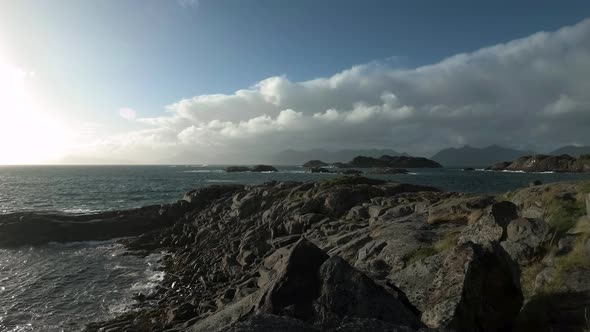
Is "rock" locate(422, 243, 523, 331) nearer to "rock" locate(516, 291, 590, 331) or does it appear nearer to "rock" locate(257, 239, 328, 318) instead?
"rock" locate(516, 291, 590, 331)

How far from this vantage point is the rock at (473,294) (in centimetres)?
771

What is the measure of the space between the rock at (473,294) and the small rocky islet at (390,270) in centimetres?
3

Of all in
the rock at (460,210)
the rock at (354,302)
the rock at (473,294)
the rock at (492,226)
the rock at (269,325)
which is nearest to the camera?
the rock at (269,325)

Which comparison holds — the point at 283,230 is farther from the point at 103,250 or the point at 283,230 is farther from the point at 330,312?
the point at 330,312

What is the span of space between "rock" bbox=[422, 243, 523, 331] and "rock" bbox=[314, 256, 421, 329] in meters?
0.72

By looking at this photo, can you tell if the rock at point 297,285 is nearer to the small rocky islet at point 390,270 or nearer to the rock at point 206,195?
the small rocky islet at point 390,270

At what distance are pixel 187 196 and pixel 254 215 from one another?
69.4ft

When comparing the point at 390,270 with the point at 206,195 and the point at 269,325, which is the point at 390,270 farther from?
the point at 206,195

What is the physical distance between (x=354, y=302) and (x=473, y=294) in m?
2.68

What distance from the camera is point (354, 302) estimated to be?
766 cm

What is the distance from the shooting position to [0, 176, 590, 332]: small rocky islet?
775 cm

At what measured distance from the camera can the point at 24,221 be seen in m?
42.2

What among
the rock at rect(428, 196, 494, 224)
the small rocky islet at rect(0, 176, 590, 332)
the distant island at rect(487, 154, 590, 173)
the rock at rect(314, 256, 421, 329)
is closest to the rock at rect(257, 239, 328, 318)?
the small rocky islet at rect(0, 176, 590, 332)

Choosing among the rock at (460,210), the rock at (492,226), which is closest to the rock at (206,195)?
the rock at (460,210)
